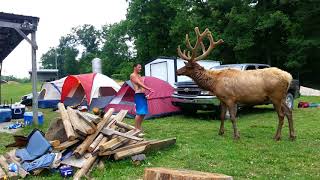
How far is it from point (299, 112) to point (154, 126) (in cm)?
624

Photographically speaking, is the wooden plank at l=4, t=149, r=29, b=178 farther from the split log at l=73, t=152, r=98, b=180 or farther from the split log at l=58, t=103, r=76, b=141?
the split log at l=58, t=103, r=76, b=141

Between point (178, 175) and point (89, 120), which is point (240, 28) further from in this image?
point (178, 175)

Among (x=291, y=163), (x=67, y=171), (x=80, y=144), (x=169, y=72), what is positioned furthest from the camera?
(x=169, y=72)

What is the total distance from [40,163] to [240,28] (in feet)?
98.6

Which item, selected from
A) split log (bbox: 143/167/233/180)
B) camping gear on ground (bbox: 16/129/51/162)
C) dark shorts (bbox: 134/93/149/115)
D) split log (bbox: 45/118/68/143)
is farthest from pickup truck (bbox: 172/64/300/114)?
split log (bbox: 143/167/233/180)

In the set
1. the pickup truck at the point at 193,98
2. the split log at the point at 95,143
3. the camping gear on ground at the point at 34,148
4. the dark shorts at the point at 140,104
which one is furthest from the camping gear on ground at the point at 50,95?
the split log at the point at 95,143

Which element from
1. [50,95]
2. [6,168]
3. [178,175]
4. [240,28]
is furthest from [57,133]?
[240,28]

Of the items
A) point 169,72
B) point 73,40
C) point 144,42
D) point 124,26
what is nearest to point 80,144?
point 169,72

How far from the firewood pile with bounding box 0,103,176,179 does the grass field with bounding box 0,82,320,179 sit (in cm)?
20

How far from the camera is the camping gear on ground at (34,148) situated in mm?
7477

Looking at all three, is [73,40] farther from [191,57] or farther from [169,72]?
[191,57]

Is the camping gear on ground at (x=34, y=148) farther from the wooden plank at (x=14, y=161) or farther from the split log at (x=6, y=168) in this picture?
the split log at (x=6, y=168)

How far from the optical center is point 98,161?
720cm

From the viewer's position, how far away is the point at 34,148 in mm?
7762
